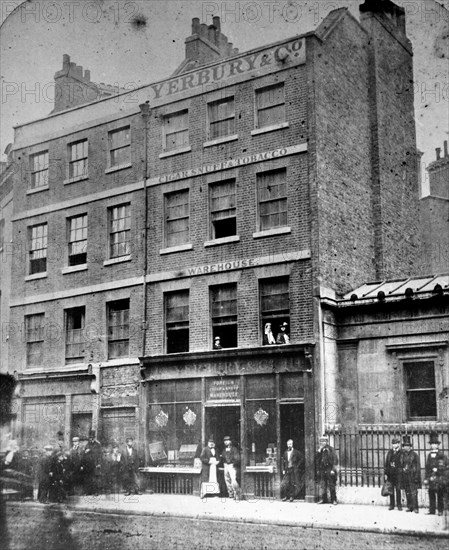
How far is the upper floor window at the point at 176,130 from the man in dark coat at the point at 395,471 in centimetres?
1079

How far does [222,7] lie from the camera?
16.1 m

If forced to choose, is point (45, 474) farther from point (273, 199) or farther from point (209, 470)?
point (273, 199)

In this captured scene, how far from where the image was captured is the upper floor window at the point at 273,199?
21000 mm

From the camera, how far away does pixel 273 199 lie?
21.1 m

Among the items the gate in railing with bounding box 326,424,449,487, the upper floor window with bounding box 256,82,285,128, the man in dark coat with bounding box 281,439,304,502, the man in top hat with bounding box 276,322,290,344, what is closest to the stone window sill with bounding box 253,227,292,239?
the man in top hat with bounding box 276,322,290,344

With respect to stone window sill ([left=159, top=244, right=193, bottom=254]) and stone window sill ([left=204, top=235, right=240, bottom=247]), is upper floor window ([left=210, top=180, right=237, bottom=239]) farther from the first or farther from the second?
stone window sill ([left=159, top=244, right=193, bottom=254])

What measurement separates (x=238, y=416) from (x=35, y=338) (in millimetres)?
6581

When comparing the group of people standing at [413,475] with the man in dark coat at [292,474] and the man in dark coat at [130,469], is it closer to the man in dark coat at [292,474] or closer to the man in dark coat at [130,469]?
the man in dark coat at [292,474]

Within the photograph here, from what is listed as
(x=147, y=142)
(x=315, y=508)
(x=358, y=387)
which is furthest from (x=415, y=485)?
(x=147, y=142)

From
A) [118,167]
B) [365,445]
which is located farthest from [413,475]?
[118,167]

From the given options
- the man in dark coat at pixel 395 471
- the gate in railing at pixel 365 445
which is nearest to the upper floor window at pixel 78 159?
the gate in railing at pixel 365 445

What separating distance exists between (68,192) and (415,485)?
13.4 metres

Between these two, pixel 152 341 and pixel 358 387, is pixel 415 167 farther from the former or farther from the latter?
pixel 152 341

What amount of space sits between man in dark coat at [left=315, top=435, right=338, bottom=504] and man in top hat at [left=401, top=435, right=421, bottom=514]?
2214mm
